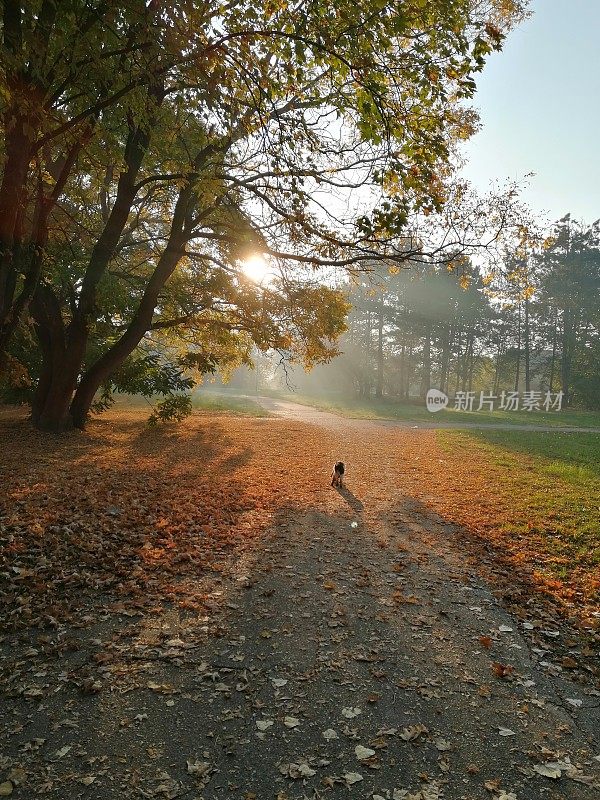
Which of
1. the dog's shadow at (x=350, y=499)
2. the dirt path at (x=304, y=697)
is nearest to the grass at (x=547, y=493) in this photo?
the dirt path at (x=304, y=697)

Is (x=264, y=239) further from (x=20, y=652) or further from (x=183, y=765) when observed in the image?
(x=183, y=765)

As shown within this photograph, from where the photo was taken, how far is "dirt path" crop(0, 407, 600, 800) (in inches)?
108

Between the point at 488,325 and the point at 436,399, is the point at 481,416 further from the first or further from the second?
the point at 488,325

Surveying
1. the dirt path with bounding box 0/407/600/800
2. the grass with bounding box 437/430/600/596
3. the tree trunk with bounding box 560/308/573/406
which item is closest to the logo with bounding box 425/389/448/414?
the tree trunk with bounding box 560/308/573/406

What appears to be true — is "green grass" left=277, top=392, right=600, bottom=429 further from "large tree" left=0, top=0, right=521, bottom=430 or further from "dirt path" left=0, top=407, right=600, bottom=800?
"dirt path" left=0, top=407, right=600, bottom=800

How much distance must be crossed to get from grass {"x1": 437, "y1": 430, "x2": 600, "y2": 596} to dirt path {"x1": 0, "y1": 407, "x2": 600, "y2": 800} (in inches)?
58.9

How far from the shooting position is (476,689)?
11.9 feet

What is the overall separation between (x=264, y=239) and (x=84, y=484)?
7.23 m

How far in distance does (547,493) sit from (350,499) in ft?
12.4

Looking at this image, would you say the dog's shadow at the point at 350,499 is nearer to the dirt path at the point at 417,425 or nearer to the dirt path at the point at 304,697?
the dirt path at the point at 304,697

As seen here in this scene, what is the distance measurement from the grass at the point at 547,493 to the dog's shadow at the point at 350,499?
2.27m

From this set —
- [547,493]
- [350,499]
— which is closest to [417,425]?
[547,493]

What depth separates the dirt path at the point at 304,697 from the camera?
8.98ft

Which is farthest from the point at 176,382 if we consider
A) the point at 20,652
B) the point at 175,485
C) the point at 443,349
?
the point at 443,349
